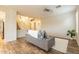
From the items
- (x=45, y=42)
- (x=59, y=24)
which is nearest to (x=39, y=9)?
(x=59, y=24)

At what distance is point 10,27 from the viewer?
2.06 meters

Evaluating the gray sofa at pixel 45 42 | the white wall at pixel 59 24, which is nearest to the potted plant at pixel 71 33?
the white wall at pixel 59 24

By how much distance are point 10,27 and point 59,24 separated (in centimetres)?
98

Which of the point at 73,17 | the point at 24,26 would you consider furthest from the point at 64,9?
the point at 24,26

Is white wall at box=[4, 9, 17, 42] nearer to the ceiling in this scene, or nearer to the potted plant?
the ceiling

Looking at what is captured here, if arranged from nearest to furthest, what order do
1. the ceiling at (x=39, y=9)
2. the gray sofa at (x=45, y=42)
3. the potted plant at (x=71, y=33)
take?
the ceiling at (x=39, y=9) → the potted plant at (x=71, y=33) → the gray sofa at (x=45, y=42)

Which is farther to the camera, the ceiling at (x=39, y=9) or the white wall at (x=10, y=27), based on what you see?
the white wall at (x=10, y=27)

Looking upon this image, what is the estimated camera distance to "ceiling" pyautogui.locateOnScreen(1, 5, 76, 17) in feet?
6.03

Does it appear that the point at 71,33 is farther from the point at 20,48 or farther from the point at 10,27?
the point at 10,27

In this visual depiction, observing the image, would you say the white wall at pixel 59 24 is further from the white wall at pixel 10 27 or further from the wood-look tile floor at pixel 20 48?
the white wall at pixel 10 27

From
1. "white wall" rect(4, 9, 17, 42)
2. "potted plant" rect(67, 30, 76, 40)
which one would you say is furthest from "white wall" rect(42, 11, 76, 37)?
"white wall" rect(4, 9, 17, 42)

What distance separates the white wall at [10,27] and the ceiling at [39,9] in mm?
169

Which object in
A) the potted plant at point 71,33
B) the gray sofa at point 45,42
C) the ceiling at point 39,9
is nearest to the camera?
the ceiling at point 39,9

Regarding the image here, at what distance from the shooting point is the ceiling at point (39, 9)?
1.84 m
